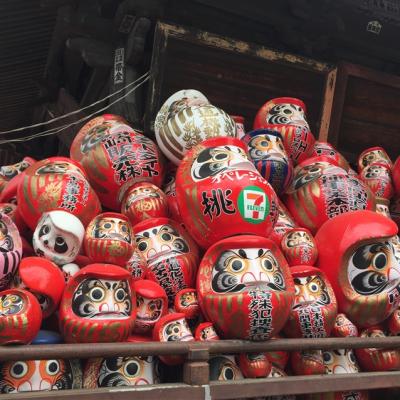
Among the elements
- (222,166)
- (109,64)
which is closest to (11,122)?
(109,64)

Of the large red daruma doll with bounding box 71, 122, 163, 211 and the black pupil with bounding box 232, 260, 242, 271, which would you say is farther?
the large red daruma doll with bounding box 71, 122, 163, 211

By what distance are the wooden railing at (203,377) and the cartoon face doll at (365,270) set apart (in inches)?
9.5

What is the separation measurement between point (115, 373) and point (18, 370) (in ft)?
1.43

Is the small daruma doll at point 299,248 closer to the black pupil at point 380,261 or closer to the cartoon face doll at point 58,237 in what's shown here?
the black pupil at point 380,261

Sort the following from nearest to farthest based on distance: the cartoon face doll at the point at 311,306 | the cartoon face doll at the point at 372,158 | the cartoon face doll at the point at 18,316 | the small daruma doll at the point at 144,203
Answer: the cartoon face doll at the point at 18,316 → the cartoon face doll at the point at 311,306 → the small daruma doll at the point at 144,203 → the cartoon face doll at the point at 372,158

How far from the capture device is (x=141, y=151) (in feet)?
11.6

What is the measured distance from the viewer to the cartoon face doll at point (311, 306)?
2723 millimetres

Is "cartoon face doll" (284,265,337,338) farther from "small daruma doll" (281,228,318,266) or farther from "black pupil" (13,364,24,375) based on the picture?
"black pupil" (13,364,24,375)

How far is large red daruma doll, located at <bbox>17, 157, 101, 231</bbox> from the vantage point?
2.98 meters

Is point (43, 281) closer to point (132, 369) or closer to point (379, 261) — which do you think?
point (132, 369)

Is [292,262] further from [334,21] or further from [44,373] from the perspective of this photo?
[334,21]

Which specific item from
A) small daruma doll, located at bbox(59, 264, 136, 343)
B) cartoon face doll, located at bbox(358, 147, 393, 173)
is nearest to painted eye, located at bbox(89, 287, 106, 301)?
small daruma doll, located at bbox(59, 264, 136, 343)

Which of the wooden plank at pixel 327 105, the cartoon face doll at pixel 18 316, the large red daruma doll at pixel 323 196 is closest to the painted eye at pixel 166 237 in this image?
the cartoon face doll at pixel 18 316

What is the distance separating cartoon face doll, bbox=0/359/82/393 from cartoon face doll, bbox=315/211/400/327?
1559mm
